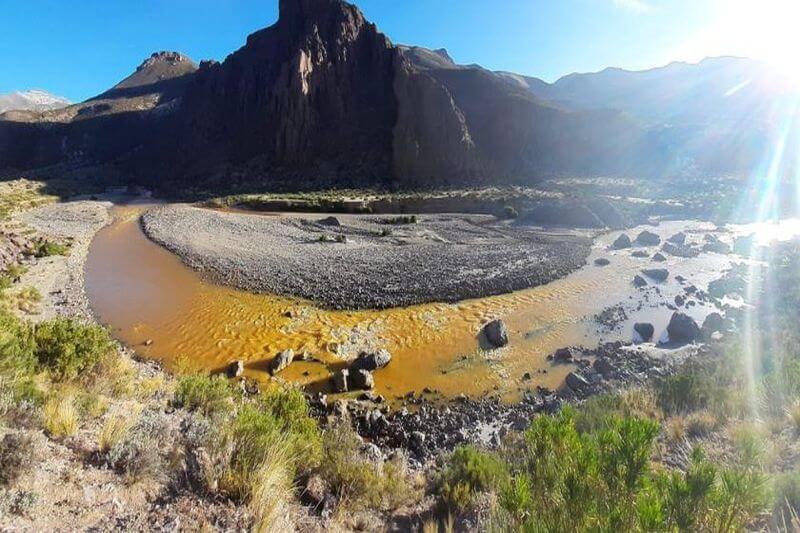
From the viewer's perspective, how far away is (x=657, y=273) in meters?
20.0

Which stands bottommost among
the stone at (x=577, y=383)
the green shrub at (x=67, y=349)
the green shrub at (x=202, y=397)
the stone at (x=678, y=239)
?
the stone at (x=577, y=383)

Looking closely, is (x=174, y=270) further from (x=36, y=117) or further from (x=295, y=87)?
(x=36, y=117)

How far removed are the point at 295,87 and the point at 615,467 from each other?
68276mm

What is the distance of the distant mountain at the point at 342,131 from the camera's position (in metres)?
57.6

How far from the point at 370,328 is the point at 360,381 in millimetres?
3316

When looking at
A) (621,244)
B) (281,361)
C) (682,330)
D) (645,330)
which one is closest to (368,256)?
(281,361)

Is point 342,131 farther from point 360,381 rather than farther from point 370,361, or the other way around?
point 360,381

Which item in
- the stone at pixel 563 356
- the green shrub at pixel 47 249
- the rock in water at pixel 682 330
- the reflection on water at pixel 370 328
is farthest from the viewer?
the green shrub at pixel 47 249

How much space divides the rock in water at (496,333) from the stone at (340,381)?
193 inches

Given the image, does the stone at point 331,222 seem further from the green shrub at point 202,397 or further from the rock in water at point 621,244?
the green shrub at point 202,397

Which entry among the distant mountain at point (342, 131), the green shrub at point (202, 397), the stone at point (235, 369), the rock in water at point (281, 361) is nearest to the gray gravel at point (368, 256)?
the rock in water at point (281, 361)

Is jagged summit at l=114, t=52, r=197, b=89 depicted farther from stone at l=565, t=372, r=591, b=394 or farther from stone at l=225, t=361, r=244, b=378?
stone at l=565, t=372, r=591, b=394

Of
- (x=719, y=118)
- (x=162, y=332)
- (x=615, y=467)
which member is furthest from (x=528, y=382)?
(x=719, y=118)

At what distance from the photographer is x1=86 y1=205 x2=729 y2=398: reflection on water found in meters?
10.7
